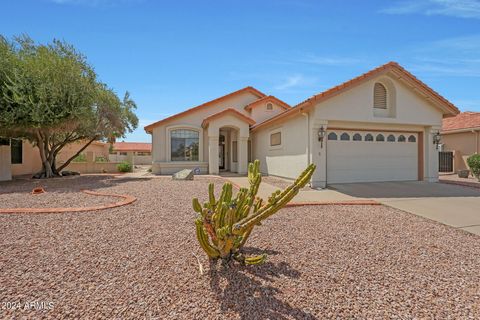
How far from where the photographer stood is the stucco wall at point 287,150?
11859 mm

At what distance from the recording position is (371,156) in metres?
12.3

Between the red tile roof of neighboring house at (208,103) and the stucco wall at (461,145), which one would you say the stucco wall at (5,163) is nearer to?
the red tile roof of neighboring house at (208,103)

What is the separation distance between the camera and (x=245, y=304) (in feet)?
9.41

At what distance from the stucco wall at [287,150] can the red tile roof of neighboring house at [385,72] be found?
827 mm

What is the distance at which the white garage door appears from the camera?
11.8 metres

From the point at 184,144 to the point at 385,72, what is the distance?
13.3 metres

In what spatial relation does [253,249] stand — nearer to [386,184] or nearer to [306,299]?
[306,299]

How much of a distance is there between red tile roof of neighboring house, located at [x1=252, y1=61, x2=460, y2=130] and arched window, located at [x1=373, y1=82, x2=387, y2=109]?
29.8 inches

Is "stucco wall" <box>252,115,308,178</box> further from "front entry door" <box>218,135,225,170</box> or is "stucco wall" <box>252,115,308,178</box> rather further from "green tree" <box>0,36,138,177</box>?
"green tree" <box>0,36,138,177</box>

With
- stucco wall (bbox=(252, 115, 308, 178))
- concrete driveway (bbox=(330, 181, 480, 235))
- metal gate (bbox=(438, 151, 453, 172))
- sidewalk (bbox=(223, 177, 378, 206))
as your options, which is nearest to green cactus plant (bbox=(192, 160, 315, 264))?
sidewalk (bbox=(223, 177, 378, 206))

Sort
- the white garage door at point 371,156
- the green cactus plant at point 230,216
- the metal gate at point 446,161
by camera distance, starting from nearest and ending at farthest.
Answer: the green cactus plant at point 230,216, the white garage door at point 371,156, the metal gate at point 446,161

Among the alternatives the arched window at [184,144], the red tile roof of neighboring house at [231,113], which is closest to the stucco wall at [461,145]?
the red tile roof of neighboring house at [231,113]

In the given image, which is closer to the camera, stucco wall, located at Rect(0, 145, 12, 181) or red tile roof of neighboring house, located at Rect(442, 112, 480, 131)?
stucco wall, located at Rect(0, 145, 12, 181)

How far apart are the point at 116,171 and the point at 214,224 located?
70.9ft
